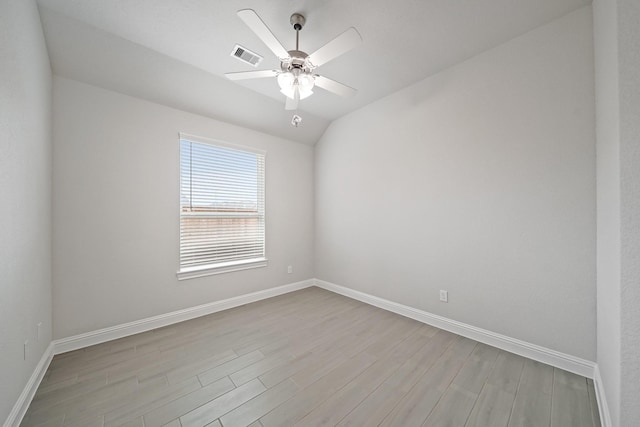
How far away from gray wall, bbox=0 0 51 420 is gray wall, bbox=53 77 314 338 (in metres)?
0.18

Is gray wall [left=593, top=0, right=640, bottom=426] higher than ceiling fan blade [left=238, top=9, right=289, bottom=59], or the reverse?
ceiling fan blade [left=238, top=9, right=289, bottom=59]

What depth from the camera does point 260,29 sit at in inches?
62.1

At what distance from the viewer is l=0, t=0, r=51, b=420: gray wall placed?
4.40ft

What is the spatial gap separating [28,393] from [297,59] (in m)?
3.00

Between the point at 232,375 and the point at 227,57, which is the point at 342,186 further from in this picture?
the point at 232,375

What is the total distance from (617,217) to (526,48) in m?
1.76

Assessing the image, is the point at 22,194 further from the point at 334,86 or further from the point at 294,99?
the point at 334,86

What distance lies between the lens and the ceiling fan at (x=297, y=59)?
1.57 metres

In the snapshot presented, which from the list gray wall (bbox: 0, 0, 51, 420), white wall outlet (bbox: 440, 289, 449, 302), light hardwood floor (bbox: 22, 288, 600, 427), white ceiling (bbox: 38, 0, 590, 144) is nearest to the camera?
gray wall (bbox: 0, 0, 51, 420)

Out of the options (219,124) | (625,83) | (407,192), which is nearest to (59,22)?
(219,124)

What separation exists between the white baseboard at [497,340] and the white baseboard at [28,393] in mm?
3237

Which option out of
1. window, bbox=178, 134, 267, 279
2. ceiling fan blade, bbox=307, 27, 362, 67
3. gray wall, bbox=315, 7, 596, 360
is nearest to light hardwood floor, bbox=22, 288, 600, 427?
gray wall, bbox=315, 7, 596, 360

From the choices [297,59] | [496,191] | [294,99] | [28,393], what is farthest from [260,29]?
[28,393]

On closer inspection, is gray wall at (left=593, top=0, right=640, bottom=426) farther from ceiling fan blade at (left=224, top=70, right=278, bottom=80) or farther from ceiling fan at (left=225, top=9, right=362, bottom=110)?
ceiling fan blade at (left=224, top=70, right=278, bottom=80)
